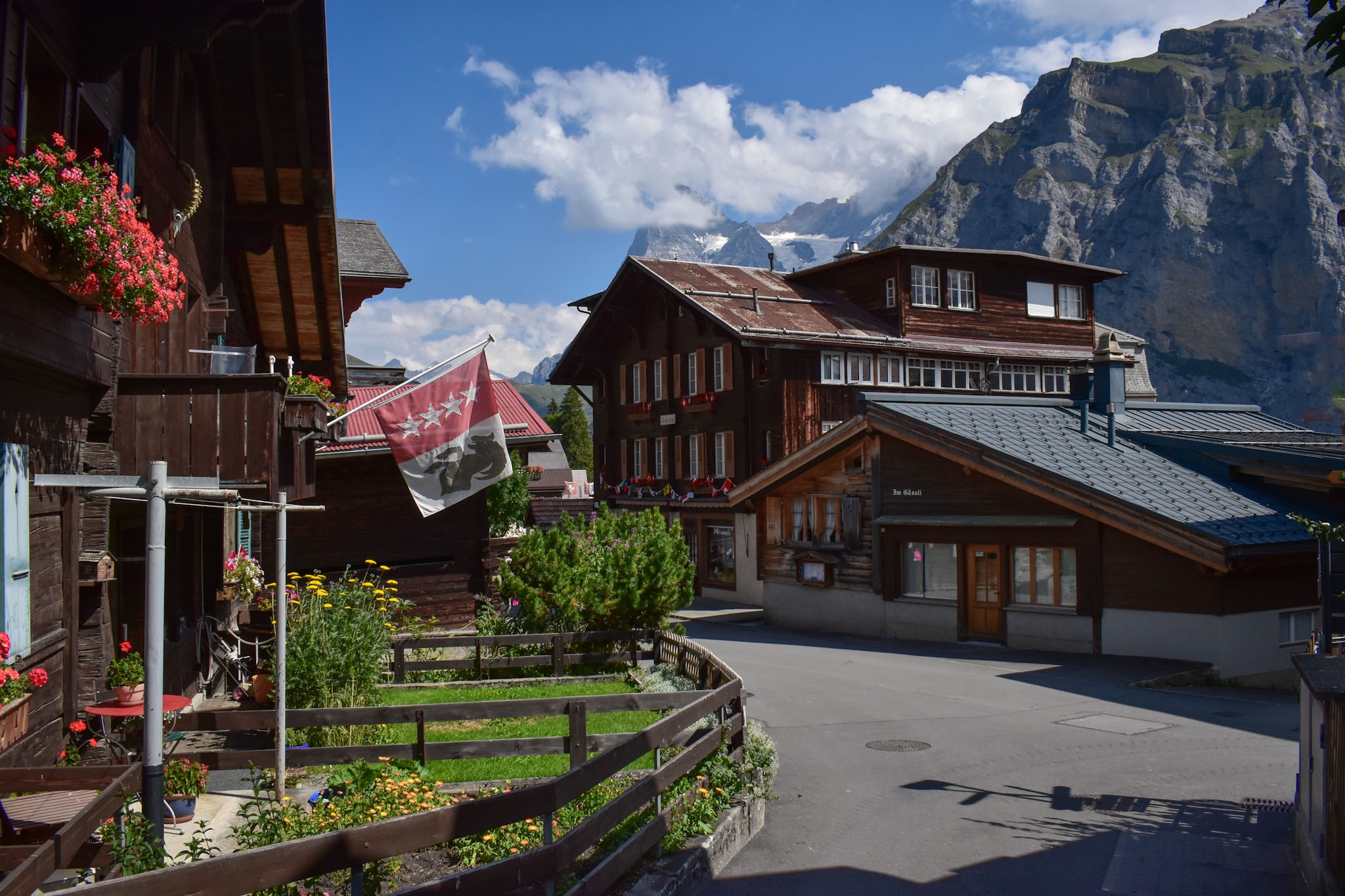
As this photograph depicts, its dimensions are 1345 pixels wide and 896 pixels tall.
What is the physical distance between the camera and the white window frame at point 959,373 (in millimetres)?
39250

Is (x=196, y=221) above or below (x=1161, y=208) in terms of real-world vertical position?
below

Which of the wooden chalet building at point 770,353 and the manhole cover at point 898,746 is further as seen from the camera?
the wooden chalet building at point 770,353

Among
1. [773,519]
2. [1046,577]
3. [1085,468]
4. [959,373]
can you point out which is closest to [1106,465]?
[1085,468]

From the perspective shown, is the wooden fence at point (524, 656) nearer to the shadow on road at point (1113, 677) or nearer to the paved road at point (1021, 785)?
the paved road at point (1021, 785)

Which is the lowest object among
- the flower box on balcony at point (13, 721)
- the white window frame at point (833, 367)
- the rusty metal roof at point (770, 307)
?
the flower box on balcony at point (13, 721)

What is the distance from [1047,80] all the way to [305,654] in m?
156

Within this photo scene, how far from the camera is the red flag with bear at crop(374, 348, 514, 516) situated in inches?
490

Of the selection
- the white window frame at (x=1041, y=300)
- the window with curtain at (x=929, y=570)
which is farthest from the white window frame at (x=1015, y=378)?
the window with curtain at (x=929, y=570)

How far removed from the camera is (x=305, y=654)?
466 inches

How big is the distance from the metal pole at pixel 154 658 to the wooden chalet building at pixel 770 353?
27.8 metres

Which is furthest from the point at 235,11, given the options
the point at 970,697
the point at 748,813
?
the point at 970,697

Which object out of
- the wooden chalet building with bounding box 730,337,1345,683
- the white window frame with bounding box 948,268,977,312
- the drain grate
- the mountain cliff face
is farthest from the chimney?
the mountain cliff face

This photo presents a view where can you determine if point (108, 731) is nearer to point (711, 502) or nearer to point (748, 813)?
point (748, 813)

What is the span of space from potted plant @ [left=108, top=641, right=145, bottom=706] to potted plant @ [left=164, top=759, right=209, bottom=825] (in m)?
0.63
